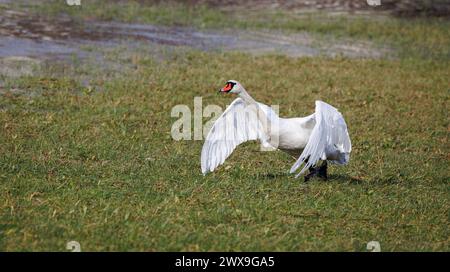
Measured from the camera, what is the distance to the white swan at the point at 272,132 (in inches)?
329

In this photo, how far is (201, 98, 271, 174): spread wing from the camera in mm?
8523

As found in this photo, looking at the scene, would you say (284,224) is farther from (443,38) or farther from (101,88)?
(443,38)

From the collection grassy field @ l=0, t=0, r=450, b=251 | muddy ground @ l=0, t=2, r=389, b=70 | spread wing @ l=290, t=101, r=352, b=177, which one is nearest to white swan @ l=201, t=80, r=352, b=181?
spread wing @ l=290, t=101, r=352, b=177

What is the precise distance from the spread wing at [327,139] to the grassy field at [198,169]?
1.11 ft

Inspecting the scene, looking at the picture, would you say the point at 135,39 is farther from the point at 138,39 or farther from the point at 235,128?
the point at 235,128

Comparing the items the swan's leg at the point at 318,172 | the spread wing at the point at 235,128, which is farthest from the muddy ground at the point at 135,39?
the swan's leg at the point at 318,172

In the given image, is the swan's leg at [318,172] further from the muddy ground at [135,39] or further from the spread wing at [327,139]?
the muddy ground at [135,39]

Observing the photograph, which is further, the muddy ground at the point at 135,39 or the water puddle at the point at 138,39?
the water puddle at the point at 138,39

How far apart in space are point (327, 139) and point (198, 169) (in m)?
1.56

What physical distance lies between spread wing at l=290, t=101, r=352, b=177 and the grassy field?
1.11ft

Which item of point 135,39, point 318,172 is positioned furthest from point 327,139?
point 135,39
